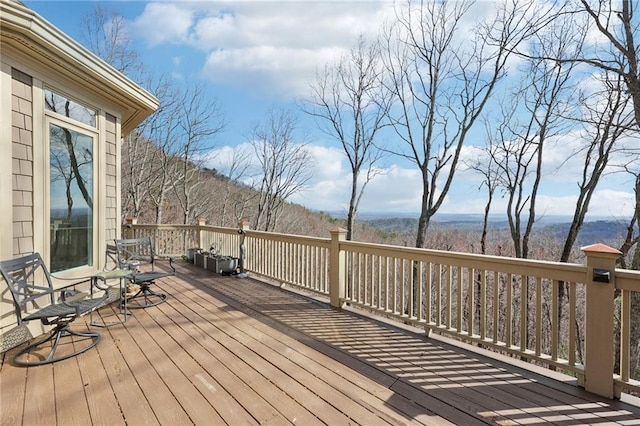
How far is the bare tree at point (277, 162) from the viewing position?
52.5 ft

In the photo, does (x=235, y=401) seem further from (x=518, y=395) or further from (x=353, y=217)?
(x=353, y=217)

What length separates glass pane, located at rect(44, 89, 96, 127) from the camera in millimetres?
3373

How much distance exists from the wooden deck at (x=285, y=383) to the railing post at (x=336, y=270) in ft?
2.39

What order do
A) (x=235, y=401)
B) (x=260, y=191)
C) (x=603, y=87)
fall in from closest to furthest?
(x=235, y=401)
(x=603, y=87)
(x=260, y=191)

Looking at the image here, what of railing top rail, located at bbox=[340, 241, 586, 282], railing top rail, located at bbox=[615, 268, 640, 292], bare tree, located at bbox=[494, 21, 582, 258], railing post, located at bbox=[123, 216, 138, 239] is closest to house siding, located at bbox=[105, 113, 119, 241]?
railing top rail, located at bbox=[340, 241, 586, 282]

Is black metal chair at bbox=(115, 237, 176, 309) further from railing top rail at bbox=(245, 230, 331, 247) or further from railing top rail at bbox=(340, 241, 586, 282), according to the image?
railing top rail at bbox=(340, 241, 586, 282)

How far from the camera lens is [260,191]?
17.8m

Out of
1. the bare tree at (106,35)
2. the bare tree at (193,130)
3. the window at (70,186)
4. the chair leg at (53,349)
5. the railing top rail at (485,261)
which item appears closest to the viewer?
the railing top rail at (485,261)

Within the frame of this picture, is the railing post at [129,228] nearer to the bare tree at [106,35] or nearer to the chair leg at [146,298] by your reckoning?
the chair leg at [146,298]

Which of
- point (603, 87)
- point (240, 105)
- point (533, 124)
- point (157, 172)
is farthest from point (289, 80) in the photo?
point (603, 87)

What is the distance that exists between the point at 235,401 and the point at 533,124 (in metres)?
11.5

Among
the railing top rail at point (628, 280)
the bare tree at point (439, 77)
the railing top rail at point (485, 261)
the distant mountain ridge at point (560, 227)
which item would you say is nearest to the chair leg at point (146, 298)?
the railing top rail at point (485, 261)

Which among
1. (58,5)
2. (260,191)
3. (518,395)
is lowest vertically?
(518,395)

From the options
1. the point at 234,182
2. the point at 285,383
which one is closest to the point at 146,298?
the point at 285,383
